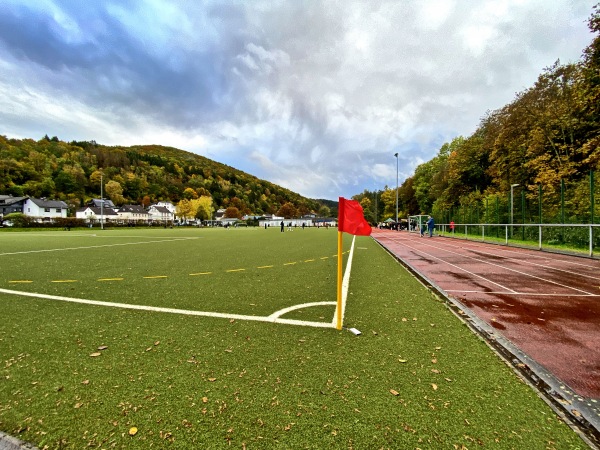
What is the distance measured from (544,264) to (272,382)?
10.3 m

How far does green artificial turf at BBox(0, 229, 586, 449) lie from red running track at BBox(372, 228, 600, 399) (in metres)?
0.56

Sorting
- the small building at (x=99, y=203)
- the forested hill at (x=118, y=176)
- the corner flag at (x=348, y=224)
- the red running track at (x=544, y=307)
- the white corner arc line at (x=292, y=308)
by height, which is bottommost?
the red running track at (x=544, y=307)

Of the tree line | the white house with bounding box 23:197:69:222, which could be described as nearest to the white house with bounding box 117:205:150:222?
the white house with bounding box 23:197:69:222

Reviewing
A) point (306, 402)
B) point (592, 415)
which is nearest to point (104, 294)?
point (306, 402)

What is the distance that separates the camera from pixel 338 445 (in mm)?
1703

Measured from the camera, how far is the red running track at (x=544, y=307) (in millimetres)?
2734

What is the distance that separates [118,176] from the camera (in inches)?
5113

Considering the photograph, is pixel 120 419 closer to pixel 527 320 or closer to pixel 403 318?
pixel 403 318

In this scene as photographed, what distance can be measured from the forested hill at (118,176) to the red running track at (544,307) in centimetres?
8563

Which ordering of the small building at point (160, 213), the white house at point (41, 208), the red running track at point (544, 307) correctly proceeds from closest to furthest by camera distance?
the red running track at point (544, 307) → the white house at point (41, 208) → the small building at point (160, 213)

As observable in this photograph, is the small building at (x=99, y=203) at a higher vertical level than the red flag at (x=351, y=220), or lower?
higher

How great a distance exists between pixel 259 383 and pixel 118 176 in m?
153

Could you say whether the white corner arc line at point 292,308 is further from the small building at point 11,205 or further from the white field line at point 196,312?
the small building at point 11,205

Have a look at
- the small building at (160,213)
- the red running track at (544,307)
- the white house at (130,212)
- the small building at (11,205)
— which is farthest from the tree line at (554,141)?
the small building at (160,213)
